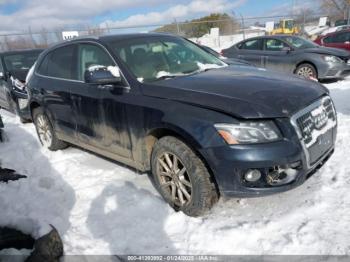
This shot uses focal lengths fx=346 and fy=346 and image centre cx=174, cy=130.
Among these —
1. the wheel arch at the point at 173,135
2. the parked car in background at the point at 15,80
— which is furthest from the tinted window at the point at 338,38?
the wheel arch at the point at 173,135

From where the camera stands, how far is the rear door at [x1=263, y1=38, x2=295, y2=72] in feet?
32.5

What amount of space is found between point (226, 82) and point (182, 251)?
164 cm

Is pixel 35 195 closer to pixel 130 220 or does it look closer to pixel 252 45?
pixel 130 220

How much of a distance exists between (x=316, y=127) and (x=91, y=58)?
9.08 ft

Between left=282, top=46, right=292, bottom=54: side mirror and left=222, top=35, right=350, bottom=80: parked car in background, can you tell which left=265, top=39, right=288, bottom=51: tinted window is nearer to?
left=222, top=35, right=350, bottom=80: parked car in background

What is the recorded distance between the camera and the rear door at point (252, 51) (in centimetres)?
1072

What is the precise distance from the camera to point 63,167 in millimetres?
5043

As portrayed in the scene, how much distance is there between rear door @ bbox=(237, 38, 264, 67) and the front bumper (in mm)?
8212

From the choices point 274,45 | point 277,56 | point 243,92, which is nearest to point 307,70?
point 277,56

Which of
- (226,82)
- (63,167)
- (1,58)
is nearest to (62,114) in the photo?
(63,167)

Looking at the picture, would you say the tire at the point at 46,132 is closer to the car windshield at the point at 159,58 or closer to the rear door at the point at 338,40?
the car windshield at the point at 159,58

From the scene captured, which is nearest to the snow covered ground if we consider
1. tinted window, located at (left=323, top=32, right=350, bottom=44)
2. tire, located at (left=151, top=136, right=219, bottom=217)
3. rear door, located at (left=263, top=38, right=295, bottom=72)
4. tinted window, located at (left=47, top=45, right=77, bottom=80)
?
tire, located at (left=151, top=136, right=219, bottom=217)

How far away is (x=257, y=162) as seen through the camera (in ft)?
9.35

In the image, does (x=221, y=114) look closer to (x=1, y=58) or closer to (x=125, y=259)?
(x=125, y=259)
